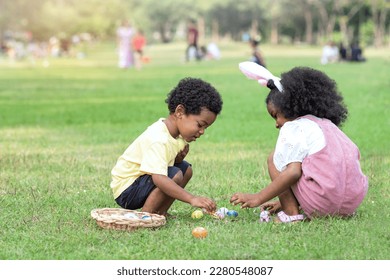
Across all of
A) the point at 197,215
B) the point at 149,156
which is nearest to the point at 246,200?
the point at 197,215

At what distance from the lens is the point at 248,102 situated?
1694 centimetres

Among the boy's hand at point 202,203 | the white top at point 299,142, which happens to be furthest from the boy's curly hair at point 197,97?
the boy's hand at point 202,203

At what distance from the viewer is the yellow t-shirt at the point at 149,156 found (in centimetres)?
618

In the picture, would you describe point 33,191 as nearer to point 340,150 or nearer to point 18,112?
point 340,150

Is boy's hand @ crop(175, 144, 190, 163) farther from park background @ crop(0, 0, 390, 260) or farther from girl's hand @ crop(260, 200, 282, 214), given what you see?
girl's hand @ crop(260, 200, 282, 214)

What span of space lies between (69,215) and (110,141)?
4.86 m

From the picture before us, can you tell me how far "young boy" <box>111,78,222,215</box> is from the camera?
6180mm

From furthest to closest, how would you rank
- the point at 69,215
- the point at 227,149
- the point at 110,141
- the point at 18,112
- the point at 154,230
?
1. the point at 18,112
2. the point at 110,141
3. the point at 227,149
4. the point at 69,215
5. the point at 154,230

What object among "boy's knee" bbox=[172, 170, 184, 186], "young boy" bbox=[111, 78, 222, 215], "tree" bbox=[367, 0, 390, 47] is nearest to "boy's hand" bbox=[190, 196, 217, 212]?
"young boy" bbox=[111, 78, 222, 215]

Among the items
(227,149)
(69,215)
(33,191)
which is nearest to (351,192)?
(69,215)

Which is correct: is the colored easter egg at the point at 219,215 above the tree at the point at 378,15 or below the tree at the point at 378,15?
above

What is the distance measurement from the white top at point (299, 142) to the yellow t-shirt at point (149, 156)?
0.72m

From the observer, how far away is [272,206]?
6.61m

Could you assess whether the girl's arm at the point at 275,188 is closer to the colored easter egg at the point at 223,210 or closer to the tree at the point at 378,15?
the colored easter egg at the point at 223,210
